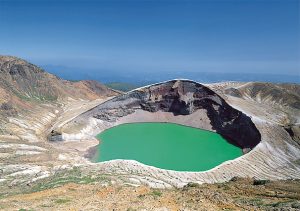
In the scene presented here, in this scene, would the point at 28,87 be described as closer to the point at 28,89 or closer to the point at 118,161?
the point at 28,89

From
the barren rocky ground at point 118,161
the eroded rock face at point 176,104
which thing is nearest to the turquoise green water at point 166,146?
the barren rocky ground at point 118,161

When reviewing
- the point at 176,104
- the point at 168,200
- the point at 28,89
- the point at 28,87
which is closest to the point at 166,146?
the point at 176,104

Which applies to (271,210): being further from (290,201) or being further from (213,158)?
(213,158)

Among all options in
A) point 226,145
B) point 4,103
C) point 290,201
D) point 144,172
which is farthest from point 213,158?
point 4,103

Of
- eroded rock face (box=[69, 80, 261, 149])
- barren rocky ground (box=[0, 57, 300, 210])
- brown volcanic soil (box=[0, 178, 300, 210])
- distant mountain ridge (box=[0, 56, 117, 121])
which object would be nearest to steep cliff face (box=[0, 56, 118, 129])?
distant mountain ridge (box=[0, 56, 117, 121])

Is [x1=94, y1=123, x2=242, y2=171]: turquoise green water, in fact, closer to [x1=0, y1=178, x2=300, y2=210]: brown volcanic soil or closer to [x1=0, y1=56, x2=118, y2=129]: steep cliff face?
[x1=0, y1=56, x2=118, y2=129]: steep cliff face

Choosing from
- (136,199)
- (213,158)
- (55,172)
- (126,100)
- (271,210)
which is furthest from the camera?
(126,100)
